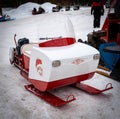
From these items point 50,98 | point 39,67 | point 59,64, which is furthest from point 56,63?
point 50,98

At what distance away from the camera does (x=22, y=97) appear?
3.44 m

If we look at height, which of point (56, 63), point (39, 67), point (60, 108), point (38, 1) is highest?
point (56, 63)

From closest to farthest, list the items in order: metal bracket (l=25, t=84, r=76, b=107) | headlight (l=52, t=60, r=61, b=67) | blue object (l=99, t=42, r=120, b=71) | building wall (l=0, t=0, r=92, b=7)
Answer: headlight (l=52, t=60, r=61, b=67) → metal bracket (l=25, t=84, r=76, b=107) → blue object (l=99, t=42, r=120, b=71) → building wall (l=0, t=0, r=92, b=7)

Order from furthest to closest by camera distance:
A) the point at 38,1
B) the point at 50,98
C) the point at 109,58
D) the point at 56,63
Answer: the point at 38,1 → the point at 109,58 → the point at 50,98 → the point at 56,63

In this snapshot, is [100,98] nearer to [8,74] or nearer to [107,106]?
[107,106]

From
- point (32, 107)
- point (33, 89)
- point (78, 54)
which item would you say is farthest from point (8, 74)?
point (78, 54)

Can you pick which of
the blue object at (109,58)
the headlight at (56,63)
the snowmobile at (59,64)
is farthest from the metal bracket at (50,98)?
the blue object at (109,58)

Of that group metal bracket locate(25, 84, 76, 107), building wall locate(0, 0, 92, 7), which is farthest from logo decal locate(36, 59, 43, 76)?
building wall locate(0, 0, 92, 7)

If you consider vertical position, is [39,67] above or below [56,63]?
below

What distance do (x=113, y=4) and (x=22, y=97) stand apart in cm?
276

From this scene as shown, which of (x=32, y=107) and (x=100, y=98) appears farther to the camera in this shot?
(x=100, y=98)

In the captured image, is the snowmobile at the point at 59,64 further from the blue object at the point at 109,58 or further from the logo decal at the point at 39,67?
the blue object at the point at 109,58

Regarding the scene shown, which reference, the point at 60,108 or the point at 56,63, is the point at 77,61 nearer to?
the point at 56,63

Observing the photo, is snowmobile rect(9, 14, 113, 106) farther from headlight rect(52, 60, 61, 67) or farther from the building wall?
the building wall
